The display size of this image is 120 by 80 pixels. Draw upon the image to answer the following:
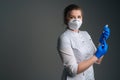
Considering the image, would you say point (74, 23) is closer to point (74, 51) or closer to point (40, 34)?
point (74, 51)

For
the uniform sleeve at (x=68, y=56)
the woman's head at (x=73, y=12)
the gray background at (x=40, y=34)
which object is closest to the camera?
the uniform sleeve at (x=68, y=56)

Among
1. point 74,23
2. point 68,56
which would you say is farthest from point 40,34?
point 68,56

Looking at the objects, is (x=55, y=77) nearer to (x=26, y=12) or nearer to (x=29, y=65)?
(x=29, y=65)

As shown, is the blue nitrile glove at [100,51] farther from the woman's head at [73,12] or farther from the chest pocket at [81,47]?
the woman's head at [73,12]

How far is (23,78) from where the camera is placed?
6.35 feet

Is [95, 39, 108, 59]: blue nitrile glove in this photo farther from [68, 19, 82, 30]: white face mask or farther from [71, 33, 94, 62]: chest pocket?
[68, 19, 82, 30]: white face mask

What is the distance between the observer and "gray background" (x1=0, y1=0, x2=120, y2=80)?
73.8 inches

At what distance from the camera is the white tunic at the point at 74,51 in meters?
1.13

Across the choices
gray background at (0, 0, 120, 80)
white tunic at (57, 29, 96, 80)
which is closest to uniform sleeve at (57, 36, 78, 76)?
white tunic at (57, 29, 96, 80)

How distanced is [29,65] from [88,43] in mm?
A: 844

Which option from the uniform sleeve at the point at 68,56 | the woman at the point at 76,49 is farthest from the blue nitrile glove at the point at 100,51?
the uniform sleeve at the point at 68,56

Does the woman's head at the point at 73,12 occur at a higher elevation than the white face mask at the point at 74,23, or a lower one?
higher

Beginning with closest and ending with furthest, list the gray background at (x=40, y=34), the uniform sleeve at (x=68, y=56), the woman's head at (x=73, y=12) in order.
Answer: the uniform sleeve at (x=68, y=56), the woman's head at (x=73, y=12), the gray background at (x=40, y=34)

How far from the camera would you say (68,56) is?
1.13m
